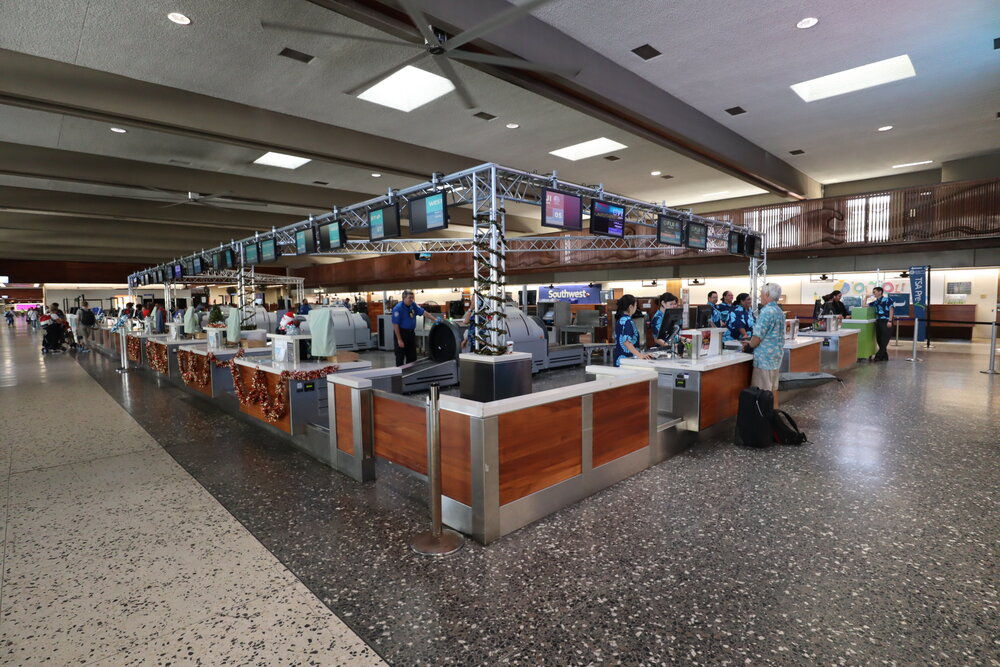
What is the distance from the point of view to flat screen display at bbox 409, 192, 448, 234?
23.3ft

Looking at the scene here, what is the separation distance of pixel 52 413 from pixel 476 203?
20.4 feet

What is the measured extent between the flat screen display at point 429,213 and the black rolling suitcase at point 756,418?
443cm

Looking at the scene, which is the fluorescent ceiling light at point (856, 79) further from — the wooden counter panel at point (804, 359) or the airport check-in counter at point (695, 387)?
the airport check-in counter at point (695, 387)

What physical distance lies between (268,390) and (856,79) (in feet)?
30.5

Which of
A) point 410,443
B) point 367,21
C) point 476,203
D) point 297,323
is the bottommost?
point 410,443

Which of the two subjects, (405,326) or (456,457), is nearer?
(456,457)

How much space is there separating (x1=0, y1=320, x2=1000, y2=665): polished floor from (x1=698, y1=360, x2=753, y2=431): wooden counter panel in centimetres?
43

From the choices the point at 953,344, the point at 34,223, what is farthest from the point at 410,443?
the point at 34,223

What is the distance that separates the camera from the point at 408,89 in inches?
297

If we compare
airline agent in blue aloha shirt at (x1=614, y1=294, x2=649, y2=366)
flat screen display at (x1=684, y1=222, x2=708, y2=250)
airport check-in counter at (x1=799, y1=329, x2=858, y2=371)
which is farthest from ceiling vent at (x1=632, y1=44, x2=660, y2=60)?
airport check-in counter at (x1=799, y1=329, x2=858, y2=371)

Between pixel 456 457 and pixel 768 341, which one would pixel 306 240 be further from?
pixel 768 341

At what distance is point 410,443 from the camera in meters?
3.52

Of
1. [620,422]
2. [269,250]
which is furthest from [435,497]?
[269,250]

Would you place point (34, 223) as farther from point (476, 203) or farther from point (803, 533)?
point (803, 533)
